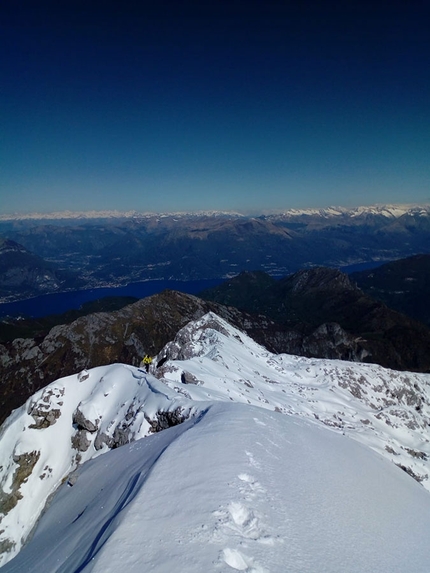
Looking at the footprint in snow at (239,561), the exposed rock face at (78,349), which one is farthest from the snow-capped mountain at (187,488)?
the exposed rock face at (78,349)

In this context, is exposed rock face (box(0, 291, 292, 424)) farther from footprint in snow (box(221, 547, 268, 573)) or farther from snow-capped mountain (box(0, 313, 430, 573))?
footprint in snow (box(221, 547, 268, 573))

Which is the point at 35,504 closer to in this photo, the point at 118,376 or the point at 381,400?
the point at 118,376

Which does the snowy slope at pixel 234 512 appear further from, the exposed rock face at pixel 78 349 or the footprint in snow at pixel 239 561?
the exposed rock face at pixel 78 349

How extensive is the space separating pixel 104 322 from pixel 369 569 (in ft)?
612

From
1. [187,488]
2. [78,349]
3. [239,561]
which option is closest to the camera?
[239,561]

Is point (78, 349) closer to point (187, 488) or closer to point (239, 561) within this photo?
point (187, 488)

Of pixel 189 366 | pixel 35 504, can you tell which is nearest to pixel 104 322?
pixel 189 366

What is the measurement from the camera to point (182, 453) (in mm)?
18500

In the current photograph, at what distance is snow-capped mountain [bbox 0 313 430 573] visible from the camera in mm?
11656

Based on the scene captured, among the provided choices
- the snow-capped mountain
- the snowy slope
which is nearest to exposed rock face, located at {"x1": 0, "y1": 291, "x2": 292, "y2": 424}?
the snow-capped mountain

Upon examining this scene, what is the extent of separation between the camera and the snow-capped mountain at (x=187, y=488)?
11.7m

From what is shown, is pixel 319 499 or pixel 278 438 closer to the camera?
pixel 319 499

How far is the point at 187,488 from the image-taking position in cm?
1488

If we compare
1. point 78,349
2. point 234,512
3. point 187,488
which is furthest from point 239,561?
point 78,349
